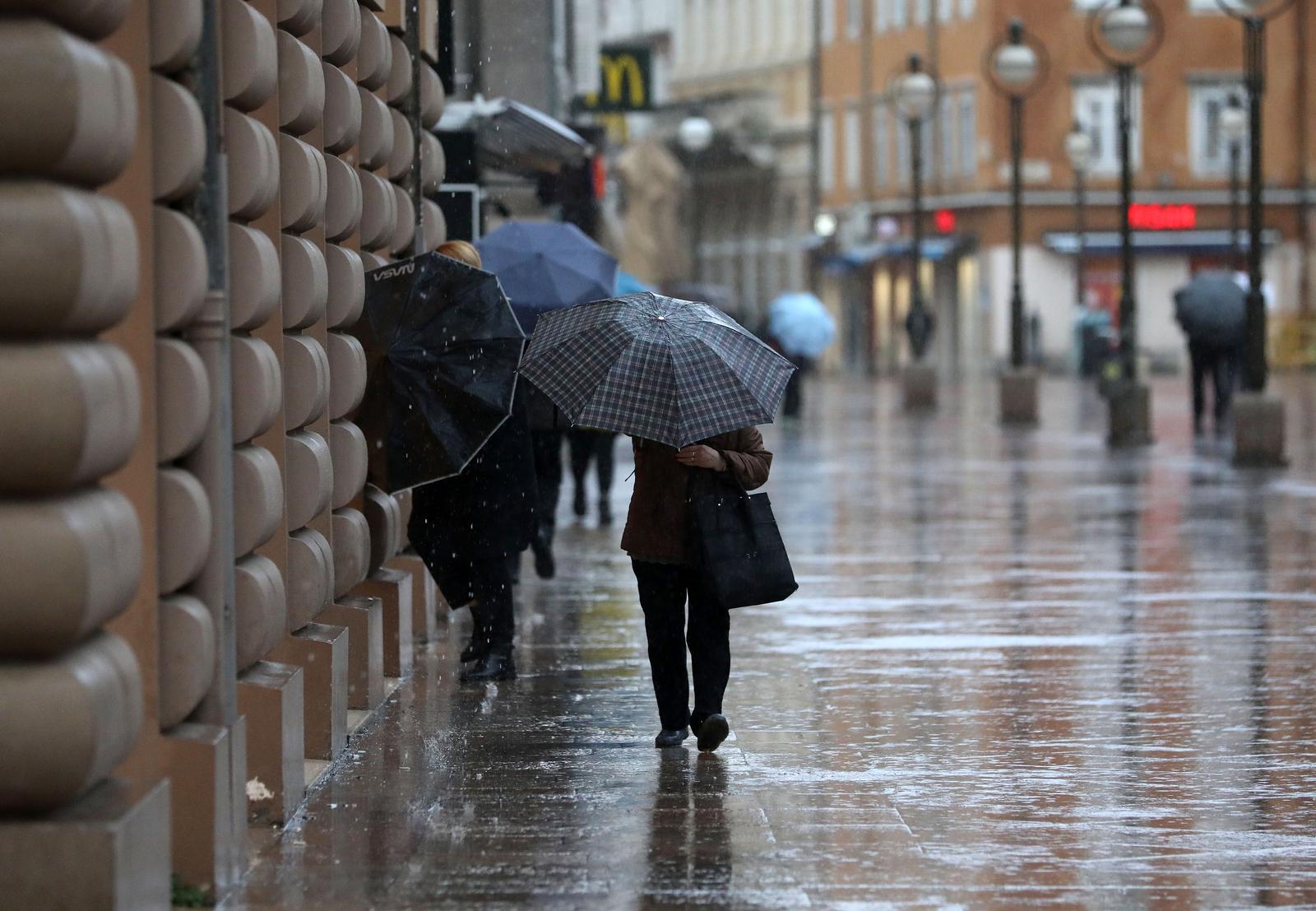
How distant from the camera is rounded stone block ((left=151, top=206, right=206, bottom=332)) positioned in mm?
6266

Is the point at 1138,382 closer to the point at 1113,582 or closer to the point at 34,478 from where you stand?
the point at 1113,582

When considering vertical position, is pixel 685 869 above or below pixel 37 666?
below

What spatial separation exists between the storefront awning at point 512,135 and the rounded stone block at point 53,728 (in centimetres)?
1013

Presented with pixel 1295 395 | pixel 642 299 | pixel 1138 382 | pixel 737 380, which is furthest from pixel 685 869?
pixel 1295 395

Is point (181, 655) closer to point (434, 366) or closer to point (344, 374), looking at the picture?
point (344, 374)

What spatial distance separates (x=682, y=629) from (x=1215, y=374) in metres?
23.0

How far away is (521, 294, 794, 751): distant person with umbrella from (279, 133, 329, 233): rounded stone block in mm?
959

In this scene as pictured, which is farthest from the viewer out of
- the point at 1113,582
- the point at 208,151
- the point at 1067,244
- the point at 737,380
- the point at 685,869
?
the point at 1067,244

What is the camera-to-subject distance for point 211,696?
663cm

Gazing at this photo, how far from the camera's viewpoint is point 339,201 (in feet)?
31.8

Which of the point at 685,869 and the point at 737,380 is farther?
the point at 737,380

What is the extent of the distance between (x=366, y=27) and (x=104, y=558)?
18.0 feet

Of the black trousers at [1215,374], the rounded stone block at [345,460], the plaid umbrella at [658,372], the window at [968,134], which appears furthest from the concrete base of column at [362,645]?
the window at [968,134]

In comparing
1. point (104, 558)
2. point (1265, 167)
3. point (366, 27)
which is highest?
point (1265, 167)
